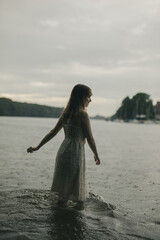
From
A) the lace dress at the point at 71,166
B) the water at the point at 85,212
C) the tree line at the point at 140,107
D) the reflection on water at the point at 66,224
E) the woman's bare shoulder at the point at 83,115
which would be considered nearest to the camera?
the reflection on water at the point at 66,224

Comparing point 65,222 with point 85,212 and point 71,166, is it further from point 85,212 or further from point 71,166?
point 71,166

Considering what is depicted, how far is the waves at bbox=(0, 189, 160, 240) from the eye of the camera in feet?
15.4

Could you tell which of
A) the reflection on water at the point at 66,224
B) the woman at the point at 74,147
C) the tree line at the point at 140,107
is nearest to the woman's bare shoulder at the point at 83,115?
the woman at the point at 74,147

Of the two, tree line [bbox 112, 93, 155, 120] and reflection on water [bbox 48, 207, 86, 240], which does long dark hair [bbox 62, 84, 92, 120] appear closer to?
reflection on water [bbox 48, 207, 86, 240]

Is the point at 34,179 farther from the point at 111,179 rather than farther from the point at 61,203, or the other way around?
the point at 61,203

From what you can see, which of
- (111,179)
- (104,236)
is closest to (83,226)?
(104,236)

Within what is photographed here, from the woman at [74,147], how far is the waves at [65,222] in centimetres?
51

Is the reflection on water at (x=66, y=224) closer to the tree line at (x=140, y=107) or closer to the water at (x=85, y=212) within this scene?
the water at (x=85, y=212)

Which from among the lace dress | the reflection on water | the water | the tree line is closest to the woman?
the lace dress

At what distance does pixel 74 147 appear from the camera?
5266 mm

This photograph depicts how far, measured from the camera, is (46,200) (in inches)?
267

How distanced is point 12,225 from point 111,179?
21.2 feet

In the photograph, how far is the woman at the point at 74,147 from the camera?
520cm

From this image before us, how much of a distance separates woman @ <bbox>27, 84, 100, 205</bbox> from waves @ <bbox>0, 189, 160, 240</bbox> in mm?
510
